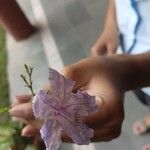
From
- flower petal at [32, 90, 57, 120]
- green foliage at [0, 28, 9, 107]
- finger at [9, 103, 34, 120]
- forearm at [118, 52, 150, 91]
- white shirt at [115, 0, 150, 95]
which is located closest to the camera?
flower petal at [32, 90, 57, 120]

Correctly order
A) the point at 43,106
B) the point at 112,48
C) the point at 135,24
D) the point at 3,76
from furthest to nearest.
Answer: the point at 3,76
the point at 112,48
the point at 135,24
the point at 43,106

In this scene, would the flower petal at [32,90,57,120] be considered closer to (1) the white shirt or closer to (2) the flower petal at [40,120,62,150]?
(2) the flower petal at [40,120,62,150]

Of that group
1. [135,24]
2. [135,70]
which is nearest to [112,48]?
[135,24]

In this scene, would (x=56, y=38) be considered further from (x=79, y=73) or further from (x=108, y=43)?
(x=79, y=73)

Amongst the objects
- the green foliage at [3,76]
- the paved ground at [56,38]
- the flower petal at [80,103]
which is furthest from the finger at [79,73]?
the green foliage at [3,76]

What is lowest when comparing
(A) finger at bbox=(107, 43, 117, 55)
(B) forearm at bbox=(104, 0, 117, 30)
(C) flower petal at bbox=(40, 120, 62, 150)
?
(A) finger at bbox=(107, 43, 117, 55)

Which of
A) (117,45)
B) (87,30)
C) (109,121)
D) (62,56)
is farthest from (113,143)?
(109,121)

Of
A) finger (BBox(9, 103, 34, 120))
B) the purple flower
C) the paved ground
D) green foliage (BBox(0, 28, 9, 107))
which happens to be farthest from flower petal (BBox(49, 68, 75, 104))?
green foliage (BBox(0, 28, 9, 107))
